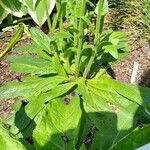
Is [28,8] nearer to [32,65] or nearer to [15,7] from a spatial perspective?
[15,7]

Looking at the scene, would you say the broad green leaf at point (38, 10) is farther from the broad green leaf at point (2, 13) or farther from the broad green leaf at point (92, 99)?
the broad green leaf at point (92, 99)

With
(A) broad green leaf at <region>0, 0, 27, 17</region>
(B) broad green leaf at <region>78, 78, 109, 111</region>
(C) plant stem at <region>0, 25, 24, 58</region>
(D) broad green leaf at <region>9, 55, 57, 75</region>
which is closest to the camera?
(B) broad green leaf at <region>78, 78, 109, 111</region>

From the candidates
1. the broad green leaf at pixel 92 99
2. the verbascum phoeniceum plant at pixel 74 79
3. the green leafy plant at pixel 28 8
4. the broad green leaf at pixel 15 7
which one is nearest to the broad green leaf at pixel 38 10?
the green leafy plant at pixel 28 8

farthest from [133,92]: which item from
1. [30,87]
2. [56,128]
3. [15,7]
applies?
[56,128]

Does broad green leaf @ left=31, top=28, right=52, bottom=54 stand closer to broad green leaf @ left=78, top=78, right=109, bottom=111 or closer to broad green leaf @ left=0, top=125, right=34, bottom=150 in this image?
broad green leaf @ left=78, top=78, right=109, bottom=111

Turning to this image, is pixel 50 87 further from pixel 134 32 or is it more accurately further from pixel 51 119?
pixel 51 119

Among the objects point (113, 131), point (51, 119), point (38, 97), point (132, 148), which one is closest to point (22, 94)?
point (38, 97)

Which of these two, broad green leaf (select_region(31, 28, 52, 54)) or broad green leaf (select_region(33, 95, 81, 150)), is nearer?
broad green leaf (select_region(33, 95, 81, 150))

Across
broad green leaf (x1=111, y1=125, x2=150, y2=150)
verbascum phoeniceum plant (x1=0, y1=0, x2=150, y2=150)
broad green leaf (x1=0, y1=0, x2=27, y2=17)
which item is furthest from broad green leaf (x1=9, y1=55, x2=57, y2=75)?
broad green leaf (x1=111, y1=125, x2=150, y2=150)
